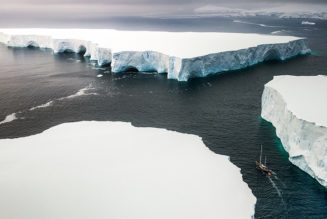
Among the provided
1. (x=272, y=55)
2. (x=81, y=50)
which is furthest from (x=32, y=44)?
(x=272, y=55)

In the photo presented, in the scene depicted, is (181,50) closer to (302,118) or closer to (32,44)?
(302,118)

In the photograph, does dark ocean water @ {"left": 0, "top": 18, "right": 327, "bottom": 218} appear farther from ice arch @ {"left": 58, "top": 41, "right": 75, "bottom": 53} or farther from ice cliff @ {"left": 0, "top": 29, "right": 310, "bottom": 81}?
ice arch @ {"left": 58, "top": 41, "right": 75, "bottom": 53}

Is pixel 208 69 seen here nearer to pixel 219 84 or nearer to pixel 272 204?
pixel 219 84

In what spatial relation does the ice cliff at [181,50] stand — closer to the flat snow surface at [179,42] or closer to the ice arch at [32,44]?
the flat snow surface at [179,42]

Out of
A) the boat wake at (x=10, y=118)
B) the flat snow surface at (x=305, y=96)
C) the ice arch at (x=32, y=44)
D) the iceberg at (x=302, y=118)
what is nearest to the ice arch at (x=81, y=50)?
the ice arch at (x=32, y=44)

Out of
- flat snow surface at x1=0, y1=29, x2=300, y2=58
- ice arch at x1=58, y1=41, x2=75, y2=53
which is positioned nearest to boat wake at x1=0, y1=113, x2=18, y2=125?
flat snow surface at x1=0, y1=29, x2=300, y2=58

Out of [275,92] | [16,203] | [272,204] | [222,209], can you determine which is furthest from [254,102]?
[16,203]
